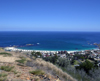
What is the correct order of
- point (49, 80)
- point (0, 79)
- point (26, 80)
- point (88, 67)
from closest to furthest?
point (0, 79), point (26, 80), point (49, 80), point (88, 67)

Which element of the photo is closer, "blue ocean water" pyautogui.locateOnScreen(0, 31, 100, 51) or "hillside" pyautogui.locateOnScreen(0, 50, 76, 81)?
"hillside" pyautogui.locateOnScreen(0, 50, 76, 81)

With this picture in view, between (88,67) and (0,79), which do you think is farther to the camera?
(88,67)

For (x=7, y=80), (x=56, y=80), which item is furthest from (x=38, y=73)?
(x=7, y=80)

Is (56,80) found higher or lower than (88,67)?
higher

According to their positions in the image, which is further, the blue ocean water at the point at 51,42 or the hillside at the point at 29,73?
the blue ocean water at the point at 51,42

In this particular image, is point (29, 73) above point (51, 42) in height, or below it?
above

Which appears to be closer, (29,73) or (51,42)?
(29,73)

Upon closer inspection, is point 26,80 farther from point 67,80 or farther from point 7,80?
point 67,80

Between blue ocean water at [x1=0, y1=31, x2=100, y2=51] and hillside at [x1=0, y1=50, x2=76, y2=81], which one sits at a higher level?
hillside at [x1=0, y1=50, x2=76, y2=81]

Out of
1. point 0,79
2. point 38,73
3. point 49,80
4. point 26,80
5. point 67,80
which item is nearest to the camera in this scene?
point 0,79

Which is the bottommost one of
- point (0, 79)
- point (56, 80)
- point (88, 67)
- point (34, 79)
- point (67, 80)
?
point (88, 67)

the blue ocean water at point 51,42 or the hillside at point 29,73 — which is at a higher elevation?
the hillside at point 29,73
